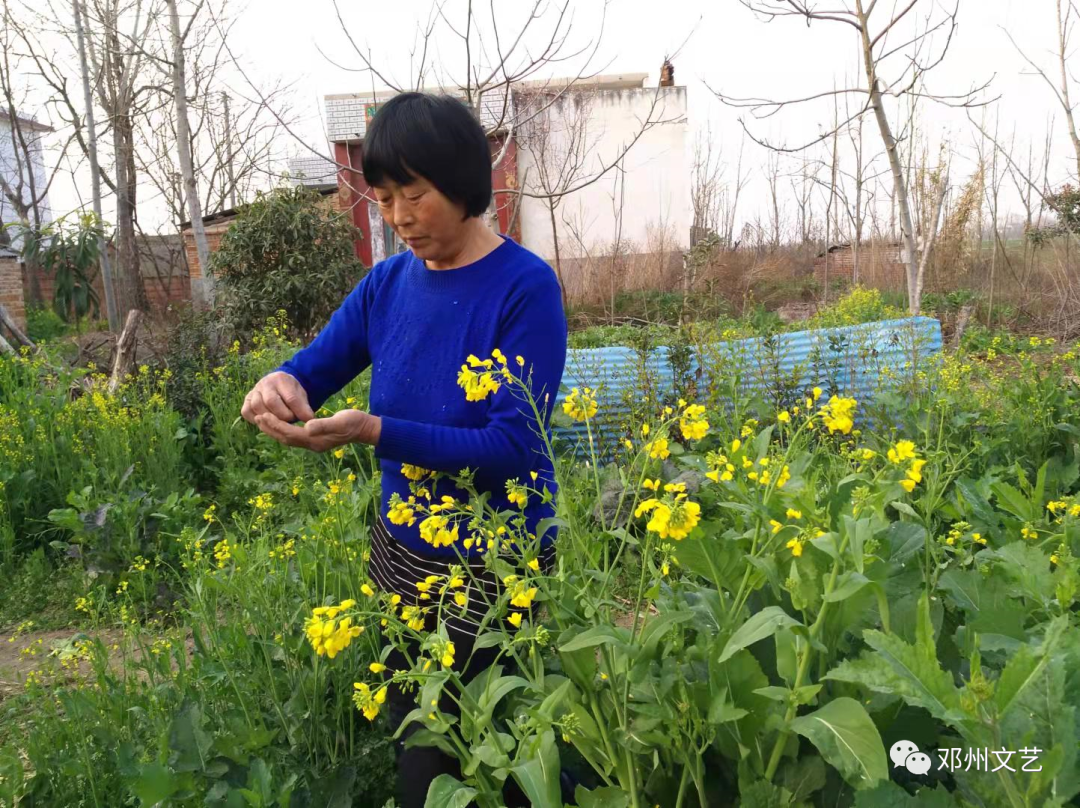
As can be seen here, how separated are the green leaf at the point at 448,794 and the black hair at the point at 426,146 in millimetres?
990

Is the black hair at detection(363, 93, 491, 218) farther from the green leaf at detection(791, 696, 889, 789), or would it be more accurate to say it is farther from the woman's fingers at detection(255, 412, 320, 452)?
the green leaf at detection(791, 696, 889, 789)

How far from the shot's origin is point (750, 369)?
14.8 ft

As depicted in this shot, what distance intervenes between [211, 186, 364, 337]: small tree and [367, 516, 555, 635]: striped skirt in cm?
533

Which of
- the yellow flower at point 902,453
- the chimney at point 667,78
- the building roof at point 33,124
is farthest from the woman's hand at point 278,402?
the building roof at point 33,124

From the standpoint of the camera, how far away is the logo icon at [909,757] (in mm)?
928

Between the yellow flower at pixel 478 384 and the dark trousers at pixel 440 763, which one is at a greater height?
the yellow flower at pixel 478 384

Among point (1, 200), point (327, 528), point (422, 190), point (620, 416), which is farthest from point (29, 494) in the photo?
point (1, 200)

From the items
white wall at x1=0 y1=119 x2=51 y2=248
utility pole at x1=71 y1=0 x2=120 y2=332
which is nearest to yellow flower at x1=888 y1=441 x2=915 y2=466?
utility pole at x1=71 y1=0 x2=120 y2=332

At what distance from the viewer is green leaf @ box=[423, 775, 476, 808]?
104cm

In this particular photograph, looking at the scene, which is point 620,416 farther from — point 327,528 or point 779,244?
point 779,244

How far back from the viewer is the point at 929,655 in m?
0.79

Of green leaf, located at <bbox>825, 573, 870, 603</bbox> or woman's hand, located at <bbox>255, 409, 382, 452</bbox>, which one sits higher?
woman's hand, located at <bbox>255, 409, 382, 452</bbox>

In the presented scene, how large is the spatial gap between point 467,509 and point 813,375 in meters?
3.91

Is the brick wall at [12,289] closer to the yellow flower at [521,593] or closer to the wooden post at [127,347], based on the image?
the wooden post at [127,347]
